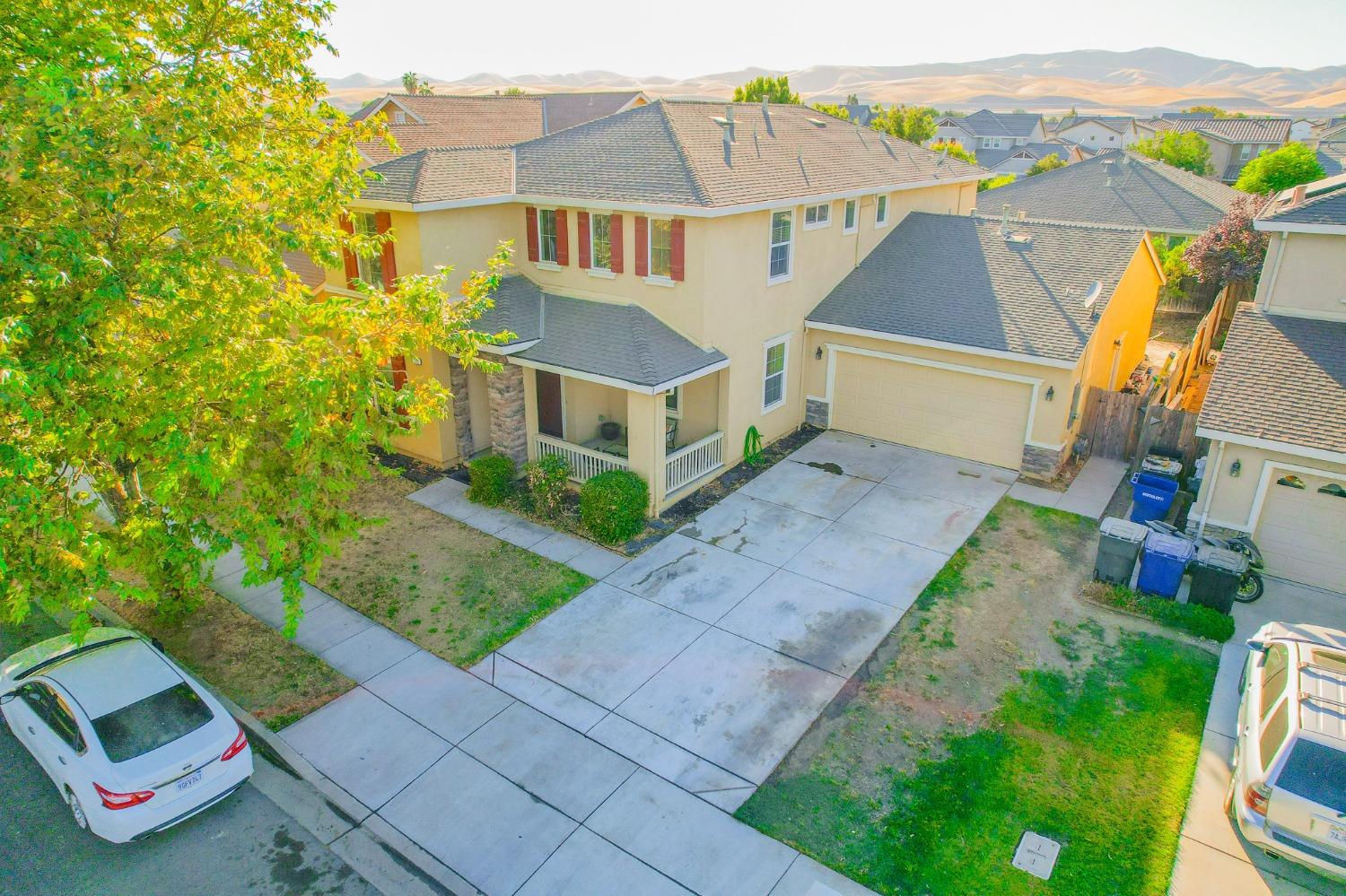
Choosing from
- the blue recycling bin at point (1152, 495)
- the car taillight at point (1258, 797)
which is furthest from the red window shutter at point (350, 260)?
the car taillight at point (1258, 797)

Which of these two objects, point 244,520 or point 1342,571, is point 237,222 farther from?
point 1342,571

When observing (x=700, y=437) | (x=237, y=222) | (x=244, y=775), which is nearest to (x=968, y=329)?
(x=700, y=437)

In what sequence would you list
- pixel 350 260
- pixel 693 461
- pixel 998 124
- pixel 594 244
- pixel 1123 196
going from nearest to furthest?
1. pixel 693 461
2. pixel 594 244
3. pixel 350 260
4. pixel 1123 196
5. pixel 998 124

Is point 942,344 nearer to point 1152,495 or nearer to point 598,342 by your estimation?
point 1152,495

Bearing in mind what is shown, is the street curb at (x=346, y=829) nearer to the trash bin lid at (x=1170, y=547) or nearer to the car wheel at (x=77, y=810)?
the car wheel at (x=77, y=810)

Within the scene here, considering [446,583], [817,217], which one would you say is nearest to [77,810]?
[446,583]

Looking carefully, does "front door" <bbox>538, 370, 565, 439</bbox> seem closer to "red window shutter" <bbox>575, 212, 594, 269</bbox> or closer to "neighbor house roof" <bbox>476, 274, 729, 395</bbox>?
"neighbor house roof" <bbox>476, 274, 729, 395</bbox>

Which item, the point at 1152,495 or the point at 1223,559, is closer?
the point at 1223,559
